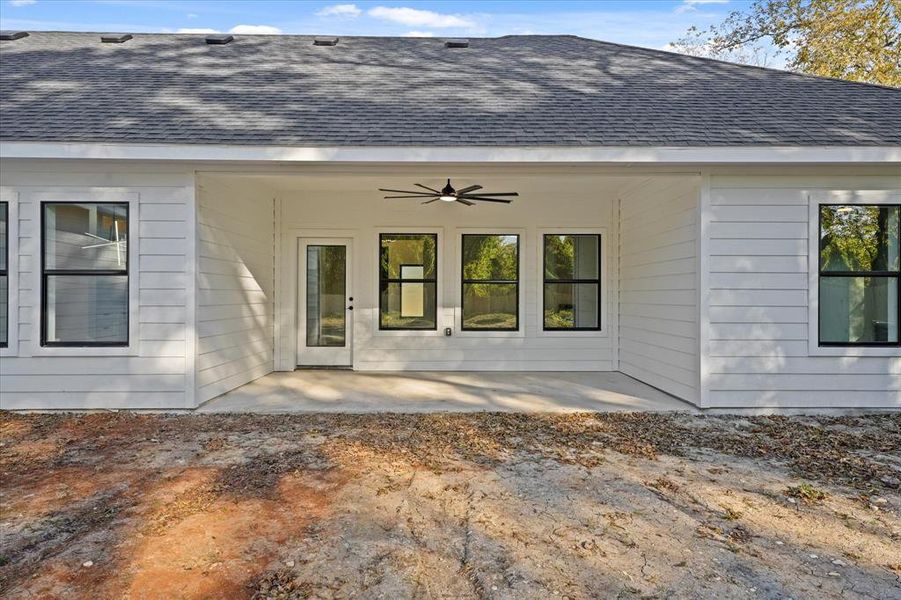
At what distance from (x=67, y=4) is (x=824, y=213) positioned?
708 inches

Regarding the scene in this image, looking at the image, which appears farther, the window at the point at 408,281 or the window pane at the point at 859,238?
the window at the point at 408,281

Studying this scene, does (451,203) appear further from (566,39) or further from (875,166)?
(875,166)

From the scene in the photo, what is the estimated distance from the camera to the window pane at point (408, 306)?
23.7 feet

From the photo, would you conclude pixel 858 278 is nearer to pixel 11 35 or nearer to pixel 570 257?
pixel 570 257

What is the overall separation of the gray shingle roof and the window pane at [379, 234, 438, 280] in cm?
207

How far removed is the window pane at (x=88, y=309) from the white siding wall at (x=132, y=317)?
0.13 meters

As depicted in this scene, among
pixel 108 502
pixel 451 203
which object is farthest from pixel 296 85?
pixel 108 502

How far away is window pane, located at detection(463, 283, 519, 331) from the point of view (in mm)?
7223

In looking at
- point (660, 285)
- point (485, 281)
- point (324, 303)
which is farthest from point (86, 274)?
point (660, 285)

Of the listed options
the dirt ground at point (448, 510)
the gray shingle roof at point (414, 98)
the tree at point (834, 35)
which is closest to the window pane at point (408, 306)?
the gray shingle roof at point (414, 98)

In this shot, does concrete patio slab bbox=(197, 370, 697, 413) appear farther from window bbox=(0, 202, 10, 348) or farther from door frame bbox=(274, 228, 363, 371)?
window bbox=(0, 202, 10, 348)

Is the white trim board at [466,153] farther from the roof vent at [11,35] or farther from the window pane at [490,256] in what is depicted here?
the roof vent at [11,35]

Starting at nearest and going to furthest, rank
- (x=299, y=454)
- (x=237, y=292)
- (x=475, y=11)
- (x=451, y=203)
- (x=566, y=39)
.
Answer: (x=299, y=454)
(x=237, y=292)
(x=451, y=203)
(x=566, y=39)
(x=475, y=11)

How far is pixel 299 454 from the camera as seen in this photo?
3617 millimetres
